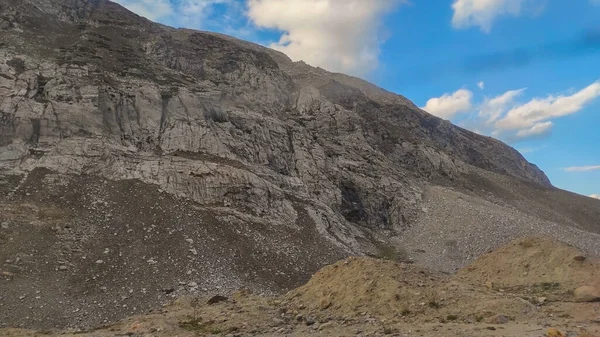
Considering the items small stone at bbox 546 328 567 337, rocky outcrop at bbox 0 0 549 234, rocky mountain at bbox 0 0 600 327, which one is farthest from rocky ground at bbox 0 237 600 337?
rocky outcrop at bbox 0 0 549 234

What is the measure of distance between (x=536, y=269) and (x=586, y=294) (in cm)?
334

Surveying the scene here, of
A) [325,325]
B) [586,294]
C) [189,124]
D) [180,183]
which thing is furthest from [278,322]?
[189,124]

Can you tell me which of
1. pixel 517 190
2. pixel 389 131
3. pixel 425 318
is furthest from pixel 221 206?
pixel 517 190

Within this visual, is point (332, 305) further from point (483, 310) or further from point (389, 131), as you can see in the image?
point (389, 131)

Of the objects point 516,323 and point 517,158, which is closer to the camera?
point 516,323

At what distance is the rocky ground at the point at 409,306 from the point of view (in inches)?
505

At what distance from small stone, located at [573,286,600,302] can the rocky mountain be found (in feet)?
70.2

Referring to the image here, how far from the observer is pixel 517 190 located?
83250 mm

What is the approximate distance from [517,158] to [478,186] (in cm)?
5631

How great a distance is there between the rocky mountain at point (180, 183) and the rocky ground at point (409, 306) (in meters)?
12.1

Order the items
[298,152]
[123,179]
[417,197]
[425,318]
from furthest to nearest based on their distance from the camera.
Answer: [417,197] → [298,152] → [123,179] → [425,318]

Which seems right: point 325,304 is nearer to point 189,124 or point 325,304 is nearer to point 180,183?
point 180,183

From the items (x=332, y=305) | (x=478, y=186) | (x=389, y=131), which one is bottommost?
(x=332, y=305)

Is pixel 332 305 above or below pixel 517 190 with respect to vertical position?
below
